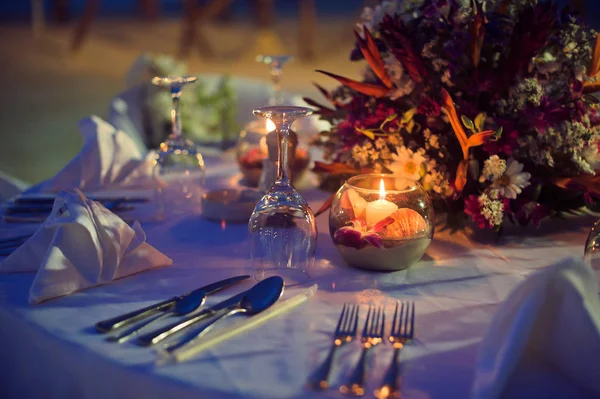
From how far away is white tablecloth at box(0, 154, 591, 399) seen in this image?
0.92 meters

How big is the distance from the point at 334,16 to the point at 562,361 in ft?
43.5

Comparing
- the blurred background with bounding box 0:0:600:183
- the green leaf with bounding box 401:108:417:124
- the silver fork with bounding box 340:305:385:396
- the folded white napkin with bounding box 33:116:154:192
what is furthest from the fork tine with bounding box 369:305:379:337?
the blurred background with bounding box 0:0:600:183

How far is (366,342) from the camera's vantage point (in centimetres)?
101

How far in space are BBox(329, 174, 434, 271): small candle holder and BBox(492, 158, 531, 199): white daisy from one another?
17 centimetres

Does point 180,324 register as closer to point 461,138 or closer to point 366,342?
point 366,342

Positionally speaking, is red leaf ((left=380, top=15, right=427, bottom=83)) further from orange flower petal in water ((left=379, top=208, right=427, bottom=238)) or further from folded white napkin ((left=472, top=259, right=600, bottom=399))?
folded white napkin ((left=472, top=259, right=600, bottom=399))

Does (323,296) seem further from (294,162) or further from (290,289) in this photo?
(294,162)

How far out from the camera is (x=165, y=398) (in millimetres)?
901

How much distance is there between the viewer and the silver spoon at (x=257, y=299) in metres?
1.10

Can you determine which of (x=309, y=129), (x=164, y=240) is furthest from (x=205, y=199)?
(x=309, y=129)

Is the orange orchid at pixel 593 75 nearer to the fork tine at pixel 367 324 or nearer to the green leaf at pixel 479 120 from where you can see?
the green leaf at pixel 479 120

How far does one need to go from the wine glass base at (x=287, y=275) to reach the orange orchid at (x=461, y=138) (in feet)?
1.19

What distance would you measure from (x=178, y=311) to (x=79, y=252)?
25cm

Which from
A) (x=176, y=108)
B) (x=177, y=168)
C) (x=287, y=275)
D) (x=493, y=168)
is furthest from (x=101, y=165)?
(x=493, y=168)
